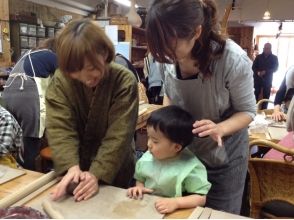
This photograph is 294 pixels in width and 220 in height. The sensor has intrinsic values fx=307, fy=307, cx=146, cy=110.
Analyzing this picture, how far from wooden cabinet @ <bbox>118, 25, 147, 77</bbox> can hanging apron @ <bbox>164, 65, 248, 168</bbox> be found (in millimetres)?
4318

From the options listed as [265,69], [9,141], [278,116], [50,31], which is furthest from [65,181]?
[265,69]

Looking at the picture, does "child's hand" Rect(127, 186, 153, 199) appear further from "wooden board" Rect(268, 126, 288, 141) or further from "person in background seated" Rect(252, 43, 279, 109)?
"person in background seated" Rect(252, 43, 279, 109)

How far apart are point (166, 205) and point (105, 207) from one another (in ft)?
0.59

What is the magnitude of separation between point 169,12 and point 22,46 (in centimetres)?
459

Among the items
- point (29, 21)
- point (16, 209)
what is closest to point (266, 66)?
point (29, 21)

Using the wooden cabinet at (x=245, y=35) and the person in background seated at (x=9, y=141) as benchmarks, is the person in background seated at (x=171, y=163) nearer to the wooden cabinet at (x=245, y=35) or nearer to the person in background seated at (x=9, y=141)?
the person in background seated at (x=9, y=141)

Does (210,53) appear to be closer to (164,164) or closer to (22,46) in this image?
(164,164)

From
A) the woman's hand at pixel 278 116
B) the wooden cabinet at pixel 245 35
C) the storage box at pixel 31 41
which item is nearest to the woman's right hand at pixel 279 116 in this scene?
the woman's hand at pixel 278 116

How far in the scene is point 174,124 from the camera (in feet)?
3.58

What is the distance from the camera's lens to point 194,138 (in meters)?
1.19

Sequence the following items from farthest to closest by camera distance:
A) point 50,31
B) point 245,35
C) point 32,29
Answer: point 245,35, point 50,31, point 32,29

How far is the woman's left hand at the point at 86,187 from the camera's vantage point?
0.95 metres

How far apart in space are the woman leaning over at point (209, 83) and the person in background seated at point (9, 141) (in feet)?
2.68

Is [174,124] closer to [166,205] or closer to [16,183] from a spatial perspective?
[166,205]
